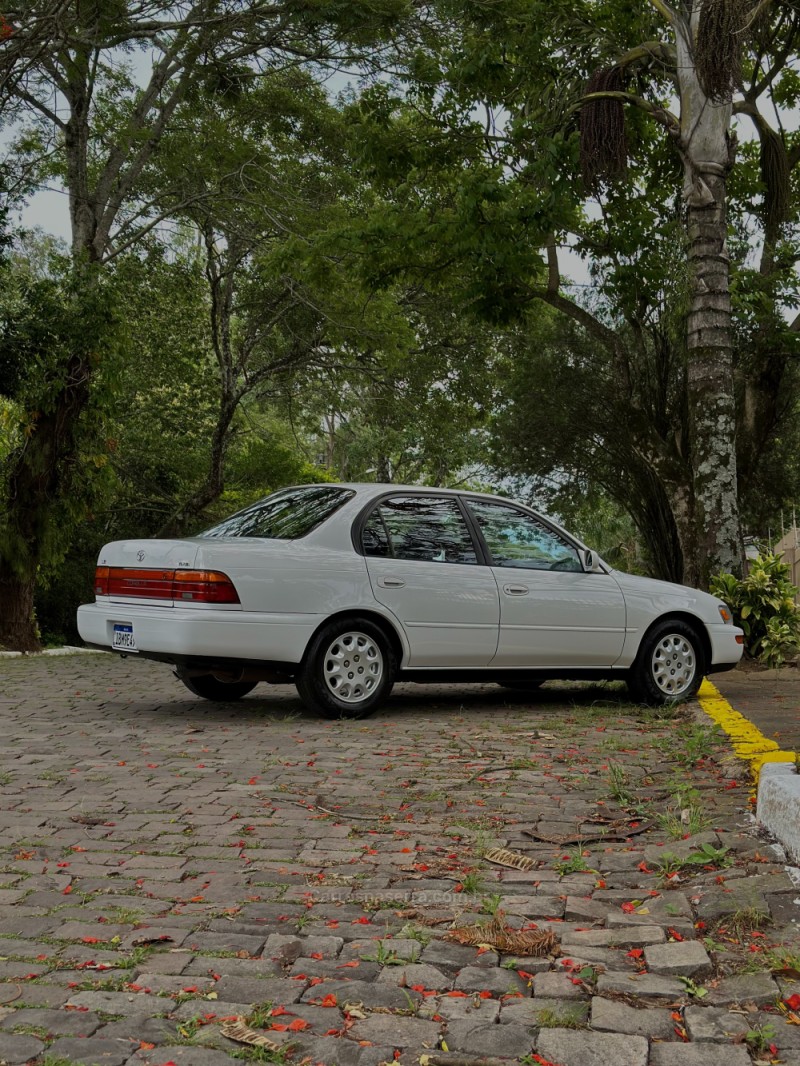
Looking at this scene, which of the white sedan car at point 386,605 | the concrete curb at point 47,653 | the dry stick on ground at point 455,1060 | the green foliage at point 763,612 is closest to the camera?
the dry stick on ground at point 455,1060

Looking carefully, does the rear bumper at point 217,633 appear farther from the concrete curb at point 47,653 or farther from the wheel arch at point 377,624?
the concrete curb at point 47,653

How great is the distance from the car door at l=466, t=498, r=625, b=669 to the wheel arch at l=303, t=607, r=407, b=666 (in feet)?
2.78

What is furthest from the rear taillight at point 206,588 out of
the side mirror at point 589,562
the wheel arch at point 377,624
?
the side mirror at point 589,562

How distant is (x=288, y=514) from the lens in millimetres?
8547

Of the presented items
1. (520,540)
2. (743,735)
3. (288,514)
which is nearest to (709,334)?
(520,540)

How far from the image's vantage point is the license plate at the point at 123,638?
7824mm

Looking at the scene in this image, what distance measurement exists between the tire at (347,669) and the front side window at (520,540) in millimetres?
1267

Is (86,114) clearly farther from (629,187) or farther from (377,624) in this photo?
(377,624)

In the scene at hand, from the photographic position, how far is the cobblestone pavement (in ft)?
9.69

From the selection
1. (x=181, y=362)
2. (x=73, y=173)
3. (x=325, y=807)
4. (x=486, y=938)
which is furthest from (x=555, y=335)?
(x=486, y=938)

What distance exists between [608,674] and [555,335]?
48.7 ft

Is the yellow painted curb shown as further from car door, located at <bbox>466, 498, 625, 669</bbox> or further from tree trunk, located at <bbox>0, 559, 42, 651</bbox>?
tree trunk, located at <bbox>0, 559, 42, 651</bbox>

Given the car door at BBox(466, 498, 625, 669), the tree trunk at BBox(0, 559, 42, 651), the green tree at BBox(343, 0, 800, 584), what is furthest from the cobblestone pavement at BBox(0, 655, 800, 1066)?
the tree trunk at BBox(0, 559, 42, 651)

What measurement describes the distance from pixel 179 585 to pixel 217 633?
0.44m
